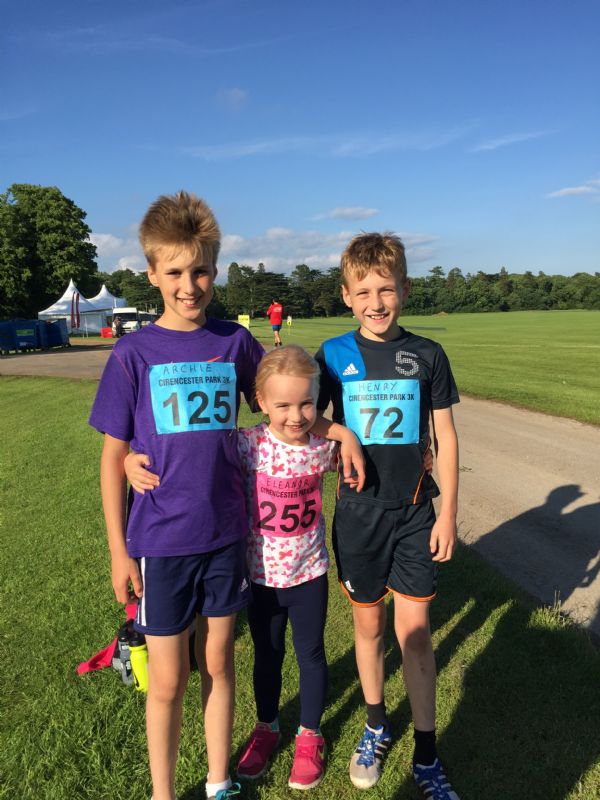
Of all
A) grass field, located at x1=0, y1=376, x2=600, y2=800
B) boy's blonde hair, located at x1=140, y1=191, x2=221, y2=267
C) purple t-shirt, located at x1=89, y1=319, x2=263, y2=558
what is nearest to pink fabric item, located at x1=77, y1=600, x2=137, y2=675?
grass field, located at x1=0, y1=376, x2=600, y2=800

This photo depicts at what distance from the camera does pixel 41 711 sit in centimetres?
277

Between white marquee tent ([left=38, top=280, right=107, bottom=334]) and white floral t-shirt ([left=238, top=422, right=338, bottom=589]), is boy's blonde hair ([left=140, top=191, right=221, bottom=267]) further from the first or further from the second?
white marquee tent ([left=38, top=280, right=107, bottom=334])

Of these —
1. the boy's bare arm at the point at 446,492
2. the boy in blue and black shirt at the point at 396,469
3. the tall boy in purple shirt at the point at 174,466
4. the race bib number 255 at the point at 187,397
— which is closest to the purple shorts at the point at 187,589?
the tall boy in purple shirt at the point at 174,466

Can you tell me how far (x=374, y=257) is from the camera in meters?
2.31

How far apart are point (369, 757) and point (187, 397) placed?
1818 millimetres

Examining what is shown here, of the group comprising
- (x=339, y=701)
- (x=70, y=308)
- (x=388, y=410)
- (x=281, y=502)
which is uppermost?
(x=70, y=308)

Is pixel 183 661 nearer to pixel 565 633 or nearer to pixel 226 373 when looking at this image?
pixel 226 373

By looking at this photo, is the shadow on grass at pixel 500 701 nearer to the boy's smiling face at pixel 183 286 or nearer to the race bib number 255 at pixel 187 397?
the race bib number 255 at pixel 187 397

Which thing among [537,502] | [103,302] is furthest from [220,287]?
[537,502]

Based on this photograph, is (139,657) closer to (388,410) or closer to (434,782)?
(434,782)

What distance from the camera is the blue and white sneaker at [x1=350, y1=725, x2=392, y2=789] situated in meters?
2.33

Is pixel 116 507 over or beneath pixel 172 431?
beneath

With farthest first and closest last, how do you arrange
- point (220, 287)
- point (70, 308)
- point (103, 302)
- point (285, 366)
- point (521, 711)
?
point (220, 287) < point (103, 302) < point (70, 308) < point (521, 711) < point (285, 366)

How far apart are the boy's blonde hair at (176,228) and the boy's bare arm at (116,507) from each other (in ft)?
2.39
